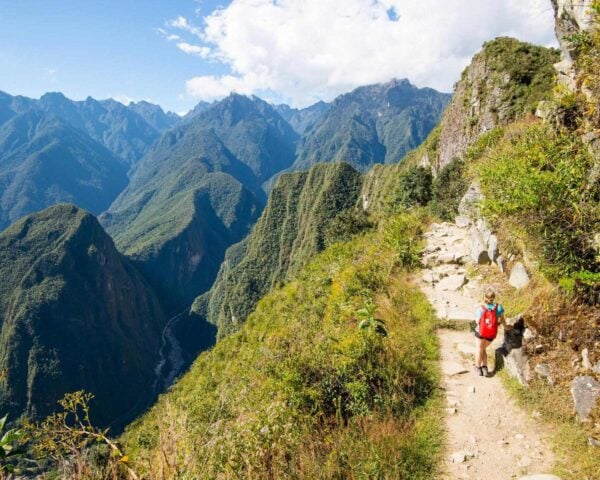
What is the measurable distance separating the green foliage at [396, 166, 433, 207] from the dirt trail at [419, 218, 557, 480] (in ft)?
73.2

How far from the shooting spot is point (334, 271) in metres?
17.2

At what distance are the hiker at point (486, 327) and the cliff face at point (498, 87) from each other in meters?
25.9

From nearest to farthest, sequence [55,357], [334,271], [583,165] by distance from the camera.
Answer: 1. [583,165]
2. [334,271]
3. [55,357]

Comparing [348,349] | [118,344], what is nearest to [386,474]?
[348,349]

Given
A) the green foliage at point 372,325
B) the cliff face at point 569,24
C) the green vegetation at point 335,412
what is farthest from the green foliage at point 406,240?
the cliff face at point 569,24

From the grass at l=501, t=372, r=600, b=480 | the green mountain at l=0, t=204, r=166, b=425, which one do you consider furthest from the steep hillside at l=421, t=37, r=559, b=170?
the green mountain at l=0, t=204, r=166, b=425

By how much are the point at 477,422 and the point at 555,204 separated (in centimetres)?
426

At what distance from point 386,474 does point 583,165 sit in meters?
6.71

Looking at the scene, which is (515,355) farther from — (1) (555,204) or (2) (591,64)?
(2) (591,64)

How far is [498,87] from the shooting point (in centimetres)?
3441

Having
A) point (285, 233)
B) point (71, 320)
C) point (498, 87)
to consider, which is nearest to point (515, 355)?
point (498, 87)

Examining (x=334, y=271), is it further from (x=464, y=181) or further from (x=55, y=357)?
(x=55, y=357)

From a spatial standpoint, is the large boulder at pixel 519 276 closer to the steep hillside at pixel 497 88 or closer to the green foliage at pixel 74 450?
the green foliage at pixel 74 450

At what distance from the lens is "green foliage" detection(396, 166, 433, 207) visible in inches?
1248
